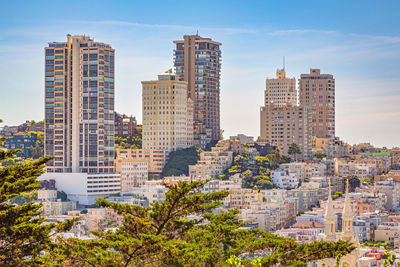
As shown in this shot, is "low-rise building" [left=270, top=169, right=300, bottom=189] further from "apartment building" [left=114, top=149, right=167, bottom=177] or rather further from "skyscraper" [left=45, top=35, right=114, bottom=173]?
"skyscraper" [left=45, top=35, right=114, bottom=173]

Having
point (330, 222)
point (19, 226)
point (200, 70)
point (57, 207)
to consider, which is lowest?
point (57, 207)

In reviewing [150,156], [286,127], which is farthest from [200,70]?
[150,156]

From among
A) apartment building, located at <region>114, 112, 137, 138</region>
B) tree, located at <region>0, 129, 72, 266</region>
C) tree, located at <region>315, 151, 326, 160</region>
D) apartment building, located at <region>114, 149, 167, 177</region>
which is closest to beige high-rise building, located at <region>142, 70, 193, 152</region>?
apartment building, located at <region>114, 149, 167, 177</region>

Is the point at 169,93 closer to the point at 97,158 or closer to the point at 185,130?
the point at 185,130

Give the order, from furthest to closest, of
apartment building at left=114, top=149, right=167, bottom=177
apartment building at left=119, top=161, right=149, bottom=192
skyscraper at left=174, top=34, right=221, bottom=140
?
skyscraper at left=174, top=34, right=221, bottom=140 < apartment building at left=114, top=149, right=167, bottom=177 < apartment building at left=119, top=161, right=149, bottom=192

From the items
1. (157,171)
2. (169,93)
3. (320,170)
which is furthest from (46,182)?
(320,170)

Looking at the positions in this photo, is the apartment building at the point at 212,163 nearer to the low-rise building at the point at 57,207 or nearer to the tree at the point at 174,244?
the low-rise building at the point at 57,207

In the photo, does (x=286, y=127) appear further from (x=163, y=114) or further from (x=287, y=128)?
(x=163, y=114)
